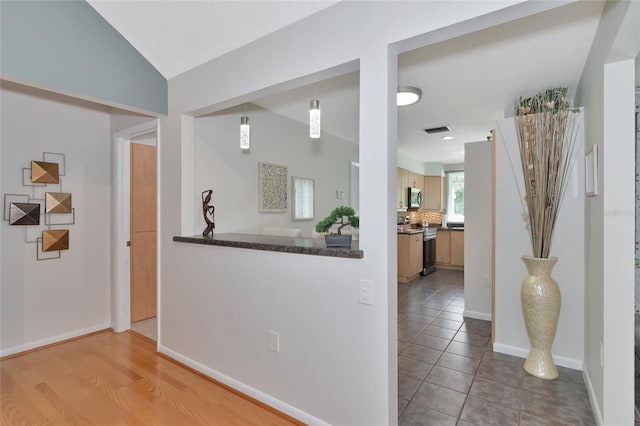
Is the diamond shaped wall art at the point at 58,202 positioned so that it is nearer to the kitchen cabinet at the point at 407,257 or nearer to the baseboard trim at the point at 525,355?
the baseboard trim at the point at 525,355

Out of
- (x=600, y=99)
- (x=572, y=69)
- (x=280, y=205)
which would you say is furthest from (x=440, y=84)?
(x=280, y=205)

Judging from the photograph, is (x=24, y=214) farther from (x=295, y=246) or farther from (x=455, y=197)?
(x=455, y=197)

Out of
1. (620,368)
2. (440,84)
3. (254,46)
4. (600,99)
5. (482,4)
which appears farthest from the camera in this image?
(440,84)

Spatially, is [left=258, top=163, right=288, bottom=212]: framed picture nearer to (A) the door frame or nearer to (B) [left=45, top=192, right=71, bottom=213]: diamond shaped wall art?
(A) the door frame

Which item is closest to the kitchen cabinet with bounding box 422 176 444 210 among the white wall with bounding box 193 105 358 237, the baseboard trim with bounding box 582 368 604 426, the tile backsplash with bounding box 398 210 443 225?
the tile backsplash with bounding box 398 210 443 225

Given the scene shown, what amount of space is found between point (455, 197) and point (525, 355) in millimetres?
5629

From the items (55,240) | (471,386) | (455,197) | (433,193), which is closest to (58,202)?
(55,240)

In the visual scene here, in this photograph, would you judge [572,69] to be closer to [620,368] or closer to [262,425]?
[620,368]

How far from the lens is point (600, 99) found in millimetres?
1935

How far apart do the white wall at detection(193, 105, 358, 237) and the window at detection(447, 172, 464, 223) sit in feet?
13.9

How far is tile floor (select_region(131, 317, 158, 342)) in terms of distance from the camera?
3.52 m

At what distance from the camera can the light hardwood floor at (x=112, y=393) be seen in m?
2.11

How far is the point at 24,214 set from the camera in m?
3.05

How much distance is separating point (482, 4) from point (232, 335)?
2.56 metres
